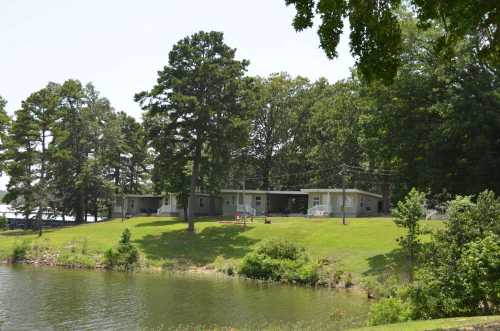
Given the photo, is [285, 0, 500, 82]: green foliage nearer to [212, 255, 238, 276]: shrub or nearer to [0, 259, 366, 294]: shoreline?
[0, 259, 366, 294]: shoreline

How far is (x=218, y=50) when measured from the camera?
168 ft

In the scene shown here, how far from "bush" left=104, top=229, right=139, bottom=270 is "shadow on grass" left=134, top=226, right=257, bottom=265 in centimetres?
164

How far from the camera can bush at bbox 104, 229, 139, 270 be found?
39312 mm

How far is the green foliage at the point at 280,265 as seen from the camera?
33.2 m

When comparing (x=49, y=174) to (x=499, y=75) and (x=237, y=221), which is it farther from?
(x=499, y=75)

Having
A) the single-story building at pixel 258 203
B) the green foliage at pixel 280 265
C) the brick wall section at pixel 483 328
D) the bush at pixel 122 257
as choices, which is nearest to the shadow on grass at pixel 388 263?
the green foliage at pixel 280 265

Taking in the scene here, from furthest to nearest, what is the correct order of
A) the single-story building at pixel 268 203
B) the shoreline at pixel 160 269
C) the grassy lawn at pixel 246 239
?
the single-story building at pixel 268 203
the grassy lawn at pixel 246 239
the shoreline at pixel 160 269

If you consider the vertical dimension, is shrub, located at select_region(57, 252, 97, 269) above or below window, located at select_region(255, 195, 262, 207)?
below

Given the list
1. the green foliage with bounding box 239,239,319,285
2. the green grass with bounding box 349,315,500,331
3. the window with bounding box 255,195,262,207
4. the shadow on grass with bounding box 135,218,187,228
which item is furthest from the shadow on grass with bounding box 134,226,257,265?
the green grass with bounding box 349,315,500,331

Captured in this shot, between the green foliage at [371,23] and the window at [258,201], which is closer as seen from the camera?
the green foliage at [371,23]

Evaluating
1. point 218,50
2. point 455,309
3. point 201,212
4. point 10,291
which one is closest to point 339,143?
point 201,212

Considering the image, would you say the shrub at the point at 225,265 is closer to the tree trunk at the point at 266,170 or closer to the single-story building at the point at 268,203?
the single-story building at the point at 268,203

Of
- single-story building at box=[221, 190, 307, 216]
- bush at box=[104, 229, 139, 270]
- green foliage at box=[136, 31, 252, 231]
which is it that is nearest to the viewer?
bush at box=[104, 229, 139, 270]

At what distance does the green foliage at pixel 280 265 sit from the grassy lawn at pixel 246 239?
269 centimetres
